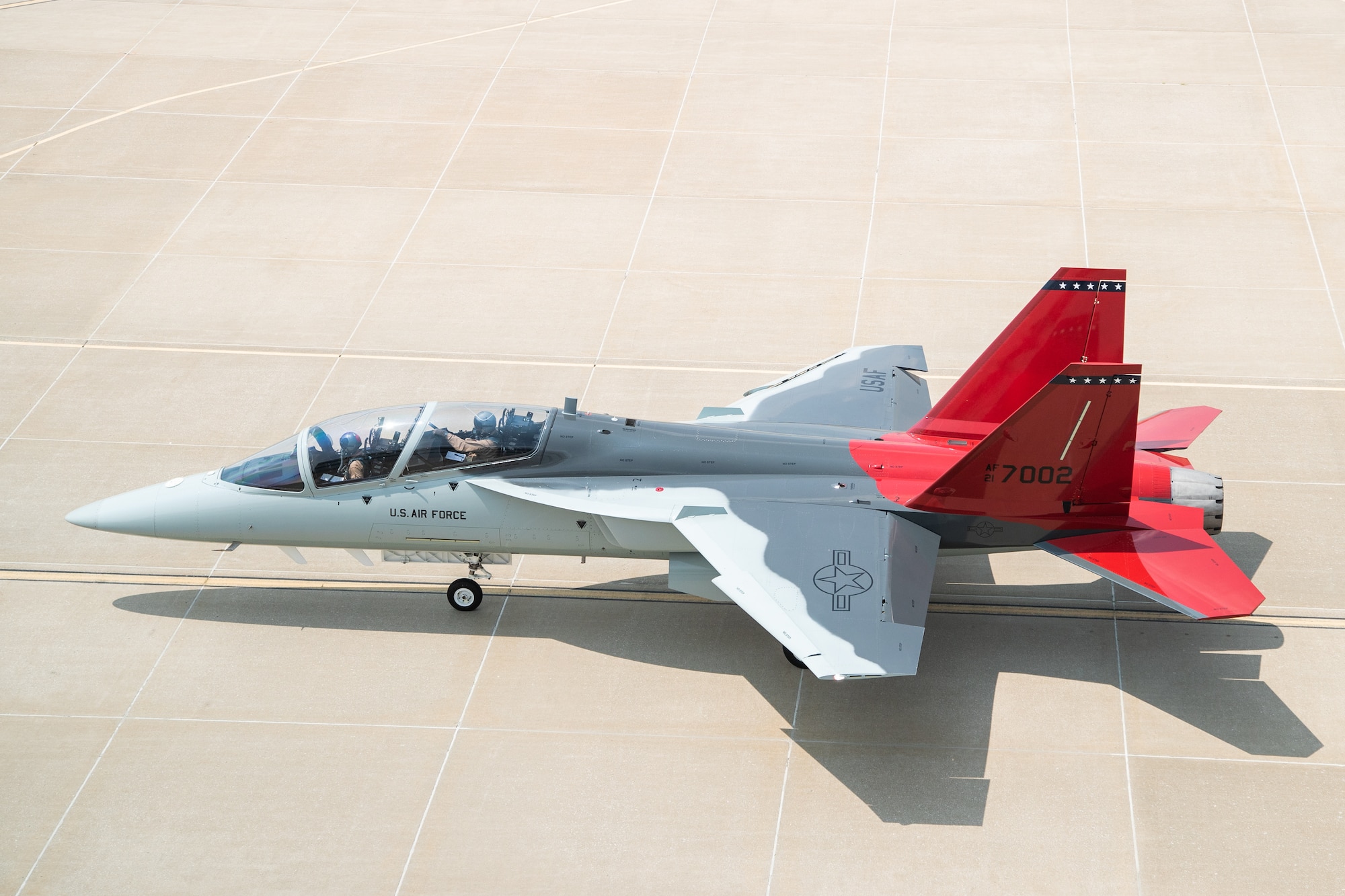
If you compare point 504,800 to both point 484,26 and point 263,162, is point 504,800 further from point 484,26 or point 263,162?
point 484,26

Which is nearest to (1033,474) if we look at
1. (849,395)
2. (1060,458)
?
(1060,458)

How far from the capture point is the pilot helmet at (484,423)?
548 inches

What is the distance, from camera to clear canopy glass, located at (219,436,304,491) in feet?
46.2

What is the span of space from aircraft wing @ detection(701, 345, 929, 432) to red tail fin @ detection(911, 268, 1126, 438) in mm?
921

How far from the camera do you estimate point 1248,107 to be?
82.9 ft

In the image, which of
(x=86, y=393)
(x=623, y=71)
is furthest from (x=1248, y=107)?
(x=86, y=393)

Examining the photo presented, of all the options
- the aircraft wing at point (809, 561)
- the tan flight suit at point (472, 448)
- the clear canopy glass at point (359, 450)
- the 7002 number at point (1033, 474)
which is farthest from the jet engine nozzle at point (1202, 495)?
the clear canopy glass at point (359, 450)

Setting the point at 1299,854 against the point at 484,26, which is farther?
the point at 484,26

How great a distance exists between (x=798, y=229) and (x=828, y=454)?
918 cm

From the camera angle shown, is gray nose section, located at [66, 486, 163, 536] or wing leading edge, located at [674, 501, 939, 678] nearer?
wing leading edge, located at [674, 501, 939, 678]

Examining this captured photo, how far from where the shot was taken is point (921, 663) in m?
14.0

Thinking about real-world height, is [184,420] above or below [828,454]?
below

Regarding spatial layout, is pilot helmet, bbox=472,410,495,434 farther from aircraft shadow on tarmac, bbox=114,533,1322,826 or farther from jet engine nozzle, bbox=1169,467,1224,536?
jet engine nozzle, bbox=1169,467,1224,536

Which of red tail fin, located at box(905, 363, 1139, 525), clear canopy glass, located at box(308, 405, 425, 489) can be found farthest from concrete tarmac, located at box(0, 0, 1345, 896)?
clear canopy glass, located at box(308, 405, 425, 489)
